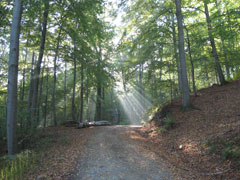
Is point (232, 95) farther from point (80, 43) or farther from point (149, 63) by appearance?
point (80, 43)

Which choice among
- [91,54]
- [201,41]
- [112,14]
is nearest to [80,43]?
[91,54]

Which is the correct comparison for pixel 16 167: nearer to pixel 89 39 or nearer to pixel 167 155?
pixel 167 155

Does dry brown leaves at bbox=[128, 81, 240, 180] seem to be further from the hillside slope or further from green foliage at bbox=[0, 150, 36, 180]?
green foliage at bbox=[0, 150, 36, 180]

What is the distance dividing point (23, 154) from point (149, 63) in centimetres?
935

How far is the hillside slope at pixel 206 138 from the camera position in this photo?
457 cm

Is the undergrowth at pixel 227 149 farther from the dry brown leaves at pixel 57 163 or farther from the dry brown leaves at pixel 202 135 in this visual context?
the dry brown leaves at pixel 57 163

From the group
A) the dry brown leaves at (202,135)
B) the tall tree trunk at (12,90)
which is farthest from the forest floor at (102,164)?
the tall tree trunk at (12,90)

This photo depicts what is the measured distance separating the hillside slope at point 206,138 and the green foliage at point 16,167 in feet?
15.9

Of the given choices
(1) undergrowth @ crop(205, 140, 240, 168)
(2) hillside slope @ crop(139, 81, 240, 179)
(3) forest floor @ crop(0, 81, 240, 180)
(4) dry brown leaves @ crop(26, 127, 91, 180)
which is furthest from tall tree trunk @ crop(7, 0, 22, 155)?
(1) undergrowth @ crop(205, 140, 240, 168)

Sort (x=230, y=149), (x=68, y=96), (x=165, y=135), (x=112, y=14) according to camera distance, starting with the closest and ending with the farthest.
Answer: (x=230, y=149)
(x=165, y=135)
(x=112, y=14)
(x=68, y=96)

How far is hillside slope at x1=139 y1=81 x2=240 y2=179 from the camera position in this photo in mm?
4566

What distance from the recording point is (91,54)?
9156 mm

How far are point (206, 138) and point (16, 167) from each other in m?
6.77

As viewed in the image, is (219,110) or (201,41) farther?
(201,41)
